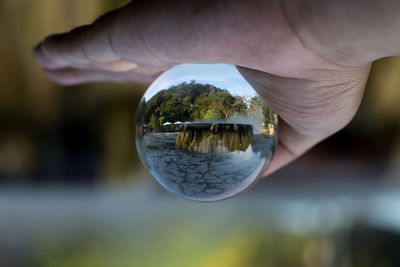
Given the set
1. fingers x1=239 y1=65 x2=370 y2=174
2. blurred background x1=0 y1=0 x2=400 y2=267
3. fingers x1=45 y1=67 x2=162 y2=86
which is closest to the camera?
fingers x1=239 y1=65 x2=370 y2=174

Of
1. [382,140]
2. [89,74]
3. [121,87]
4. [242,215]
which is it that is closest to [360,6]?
[89,74]

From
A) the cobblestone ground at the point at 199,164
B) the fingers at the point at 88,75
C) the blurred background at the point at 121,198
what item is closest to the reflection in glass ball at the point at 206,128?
the cobblestone ground at the point at 199,164

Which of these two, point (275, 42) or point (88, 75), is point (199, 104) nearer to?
point (275, 42)

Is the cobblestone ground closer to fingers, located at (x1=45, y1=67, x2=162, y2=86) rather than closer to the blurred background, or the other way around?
fingers, located at (x1=45, y1=67, x2=162, y2=86)

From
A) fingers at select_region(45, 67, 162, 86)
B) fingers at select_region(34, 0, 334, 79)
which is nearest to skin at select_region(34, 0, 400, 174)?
fingers at select_region(34, 0, 334, 79)

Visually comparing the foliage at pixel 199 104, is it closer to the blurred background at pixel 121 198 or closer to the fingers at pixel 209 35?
the fingers at pixel 209 35
